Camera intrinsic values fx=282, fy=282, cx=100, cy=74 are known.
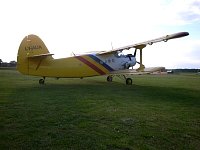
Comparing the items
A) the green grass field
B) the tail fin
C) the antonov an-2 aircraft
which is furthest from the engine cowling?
the green grass field

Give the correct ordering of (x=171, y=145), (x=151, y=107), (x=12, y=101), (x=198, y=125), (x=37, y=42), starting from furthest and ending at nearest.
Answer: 1. (x=37, y=42)
2. (x=12, y=101)
3. (x=151, y=107)
4. (x=198, y=125)
5. (x=171, y=145)

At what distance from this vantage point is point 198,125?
7.08m

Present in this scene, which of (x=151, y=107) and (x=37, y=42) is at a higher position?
(x=37, y=42)

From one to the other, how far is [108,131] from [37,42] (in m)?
12.8

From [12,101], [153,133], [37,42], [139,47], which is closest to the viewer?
A: [153,133]

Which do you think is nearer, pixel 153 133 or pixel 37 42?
pixel 153 133

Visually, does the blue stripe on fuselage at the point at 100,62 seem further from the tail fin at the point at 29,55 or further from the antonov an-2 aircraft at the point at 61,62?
the tail fin at the point at 29,55

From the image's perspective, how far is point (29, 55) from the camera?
17.3 m

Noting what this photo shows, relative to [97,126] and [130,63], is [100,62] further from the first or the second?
[97,126]

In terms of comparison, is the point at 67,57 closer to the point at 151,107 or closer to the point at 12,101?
the point at 12,101

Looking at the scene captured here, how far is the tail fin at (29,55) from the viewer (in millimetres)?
17156

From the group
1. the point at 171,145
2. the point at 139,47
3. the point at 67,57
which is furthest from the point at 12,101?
the point at 139,47

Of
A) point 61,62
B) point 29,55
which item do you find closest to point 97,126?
point 61,62

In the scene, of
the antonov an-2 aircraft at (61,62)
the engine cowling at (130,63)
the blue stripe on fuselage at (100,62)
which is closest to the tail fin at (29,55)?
the antonov an-2 aircraft at (61,62)
